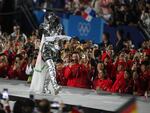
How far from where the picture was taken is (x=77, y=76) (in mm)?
16062

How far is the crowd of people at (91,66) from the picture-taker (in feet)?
50.6

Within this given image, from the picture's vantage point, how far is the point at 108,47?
58.2ft

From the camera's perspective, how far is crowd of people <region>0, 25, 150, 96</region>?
608 inches

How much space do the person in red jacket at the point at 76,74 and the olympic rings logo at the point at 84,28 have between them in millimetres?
6259

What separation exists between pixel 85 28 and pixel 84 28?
0.05 meters

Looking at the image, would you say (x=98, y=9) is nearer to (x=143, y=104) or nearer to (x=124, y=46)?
(x=124, y=46)

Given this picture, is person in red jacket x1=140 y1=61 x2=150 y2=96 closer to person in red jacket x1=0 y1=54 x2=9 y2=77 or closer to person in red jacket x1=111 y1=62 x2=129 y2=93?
person in red jacket x1=111 y1=62 x2=129 y2=93

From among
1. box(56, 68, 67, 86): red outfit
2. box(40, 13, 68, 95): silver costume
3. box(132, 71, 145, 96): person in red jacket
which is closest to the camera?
box(40, 13, 68, 95): silver costume

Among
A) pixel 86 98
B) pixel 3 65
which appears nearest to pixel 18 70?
pixel 3 65

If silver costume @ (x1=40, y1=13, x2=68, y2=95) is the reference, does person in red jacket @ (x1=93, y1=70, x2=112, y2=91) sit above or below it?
below

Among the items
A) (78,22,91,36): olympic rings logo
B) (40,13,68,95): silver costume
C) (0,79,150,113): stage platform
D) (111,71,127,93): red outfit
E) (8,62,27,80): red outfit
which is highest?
(78,22,91,36): olympic rings logo

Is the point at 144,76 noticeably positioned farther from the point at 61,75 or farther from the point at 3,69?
the point at 3,69

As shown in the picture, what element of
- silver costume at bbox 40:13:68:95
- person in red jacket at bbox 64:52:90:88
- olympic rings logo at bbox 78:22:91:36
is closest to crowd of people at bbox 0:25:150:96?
person in red jacket at bbox 64:52:90:88

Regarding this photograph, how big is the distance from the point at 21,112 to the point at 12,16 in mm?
17211
